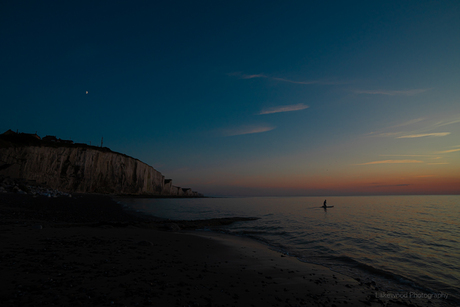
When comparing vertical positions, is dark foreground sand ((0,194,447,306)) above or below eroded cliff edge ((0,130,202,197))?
below

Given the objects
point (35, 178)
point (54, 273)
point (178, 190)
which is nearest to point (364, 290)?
point (54, 273)

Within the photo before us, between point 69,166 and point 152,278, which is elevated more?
point 69,166

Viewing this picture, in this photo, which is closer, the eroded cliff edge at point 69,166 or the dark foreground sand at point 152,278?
the dark foreground sand at point 152,278

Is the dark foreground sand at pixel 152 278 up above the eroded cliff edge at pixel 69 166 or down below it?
below

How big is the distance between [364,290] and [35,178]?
203ft

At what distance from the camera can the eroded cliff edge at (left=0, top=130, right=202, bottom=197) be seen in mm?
43406

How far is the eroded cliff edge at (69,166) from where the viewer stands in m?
43.4

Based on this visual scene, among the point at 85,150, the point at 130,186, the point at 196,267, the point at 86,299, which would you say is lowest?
the point at 196,267

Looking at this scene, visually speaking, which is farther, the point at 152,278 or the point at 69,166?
the point at 69,166

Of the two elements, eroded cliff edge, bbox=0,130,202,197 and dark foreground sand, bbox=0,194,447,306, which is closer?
dark foreground sand, bbox=0,194,447,306

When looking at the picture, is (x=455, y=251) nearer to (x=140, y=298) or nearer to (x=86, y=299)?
(x=140, y=298)

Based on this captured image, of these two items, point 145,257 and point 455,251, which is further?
point 455,251

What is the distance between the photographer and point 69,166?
54.1 m

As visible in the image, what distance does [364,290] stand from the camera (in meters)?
6.91
